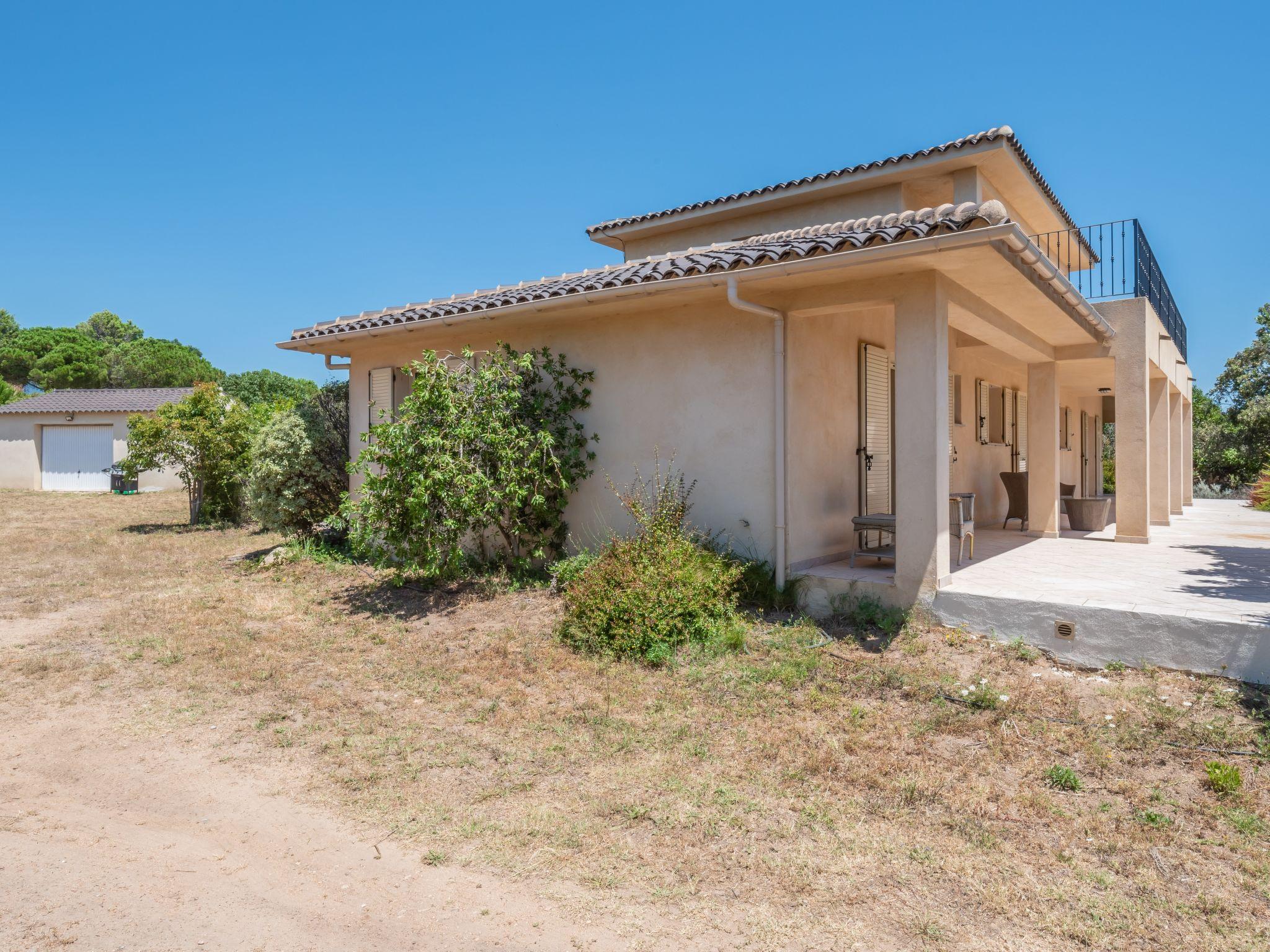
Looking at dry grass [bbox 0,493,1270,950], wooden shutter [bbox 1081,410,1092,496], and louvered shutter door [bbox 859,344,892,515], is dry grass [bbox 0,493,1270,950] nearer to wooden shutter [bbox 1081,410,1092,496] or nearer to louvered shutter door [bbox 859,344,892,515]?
louvered shutter door [bbox 859,344,892,515]

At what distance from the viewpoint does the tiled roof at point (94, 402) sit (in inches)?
1125

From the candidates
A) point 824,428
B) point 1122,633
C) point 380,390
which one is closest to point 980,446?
point 824,428

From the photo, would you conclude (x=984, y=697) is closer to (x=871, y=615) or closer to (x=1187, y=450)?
(x=871, y=615)

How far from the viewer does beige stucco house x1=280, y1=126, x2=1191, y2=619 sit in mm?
6727

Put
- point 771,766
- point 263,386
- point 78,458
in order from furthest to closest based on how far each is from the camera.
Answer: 1. point 263,386
2. point 78,458
3. point 771,766

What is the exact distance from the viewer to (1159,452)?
44.3ft

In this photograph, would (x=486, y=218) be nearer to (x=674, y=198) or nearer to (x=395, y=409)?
(x=674, y=198)

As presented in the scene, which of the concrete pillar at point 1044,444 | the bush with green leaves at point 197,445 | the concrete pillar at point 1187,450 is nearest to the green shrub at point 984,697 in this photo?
the concrete pillar at point 1044,444

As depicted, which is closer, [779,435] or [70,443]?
[779,435]

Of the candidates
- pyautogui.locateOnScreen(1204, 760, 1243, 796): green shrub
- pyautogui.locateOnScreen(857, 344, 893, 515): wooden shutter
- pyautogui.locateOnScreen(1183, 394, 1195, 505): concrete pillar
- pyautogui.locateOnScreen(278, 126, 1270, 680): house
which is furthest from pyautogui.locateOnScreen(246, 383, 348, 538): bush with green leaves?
pyautogui.locateOnScreen(1183, 394, 1195, 505): concrete pillar

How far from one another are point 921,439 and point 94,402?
33.4 meters

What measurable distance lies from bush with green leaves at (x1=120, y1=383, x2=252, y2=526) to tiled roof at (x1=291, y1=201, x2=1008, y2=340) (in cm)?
698

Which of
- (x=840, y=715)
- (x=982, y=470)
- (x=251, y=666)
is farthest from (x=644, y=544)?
(x=982, y=470)

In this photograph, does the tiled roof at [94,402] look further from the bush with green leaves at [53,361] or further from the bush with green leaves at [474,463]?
the bush with green leaves at [474,463]
